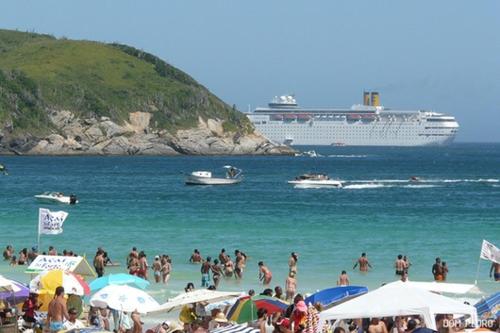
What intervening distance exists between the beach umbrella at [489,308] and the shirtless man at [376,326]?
97.9 inches

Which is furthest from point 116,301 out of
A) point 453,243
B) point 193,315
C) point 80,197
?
point 80,197

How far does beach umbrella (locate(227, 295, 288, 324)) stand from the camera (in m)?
22.3

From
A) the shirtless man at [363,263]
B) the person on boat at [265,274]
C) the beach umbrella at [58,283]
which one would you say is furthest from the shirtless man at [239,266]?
the beach umbrella at [58,283]

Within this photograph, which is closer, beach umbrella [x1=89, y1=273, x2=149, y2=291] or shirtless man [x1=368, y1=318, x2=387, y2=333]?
shirtless man [x1=368, y1=318, x2=387, y2=333]

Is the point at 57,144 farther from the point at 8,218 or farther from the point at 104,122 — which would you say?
the point at 8,218

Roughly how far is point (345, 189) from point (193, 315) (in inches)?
2843

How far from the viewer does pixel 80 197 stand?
8025cm

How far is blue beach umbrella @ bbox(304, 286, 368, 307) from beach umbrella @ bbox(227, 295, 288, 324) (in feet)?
2.64

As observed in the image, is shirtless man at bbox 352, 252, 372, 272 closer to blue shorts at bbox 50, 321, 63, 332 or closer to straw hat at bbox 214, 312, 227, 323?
straw hat at bbox 214, 312, 227, 323


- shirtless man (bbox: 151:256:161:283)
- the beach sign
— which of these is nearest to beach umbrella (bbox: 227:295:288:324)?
the beach sign

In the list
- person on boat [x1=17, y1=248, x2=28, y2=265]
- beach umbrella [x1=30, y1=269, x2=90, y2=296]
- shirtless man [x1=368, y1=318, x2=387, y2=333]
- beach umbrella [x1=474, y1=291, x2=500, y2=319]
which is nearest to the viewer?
shirtless man [x1=368, y1=318, x2=387, y2=333]

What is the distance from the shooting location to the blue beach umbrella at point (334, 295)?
73.3 feet

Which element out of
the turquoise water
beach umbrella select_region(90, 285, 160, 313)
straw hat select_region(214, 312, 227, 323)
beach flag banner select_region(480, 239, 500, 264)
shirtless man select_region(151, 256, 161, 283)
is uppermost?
beach flag banner select_region(480, 239, 500, 264)

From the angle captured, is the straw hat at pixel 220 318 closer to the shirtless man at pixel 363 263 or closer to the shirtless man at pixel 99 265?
→ the shirtless man at pixel 99 265
